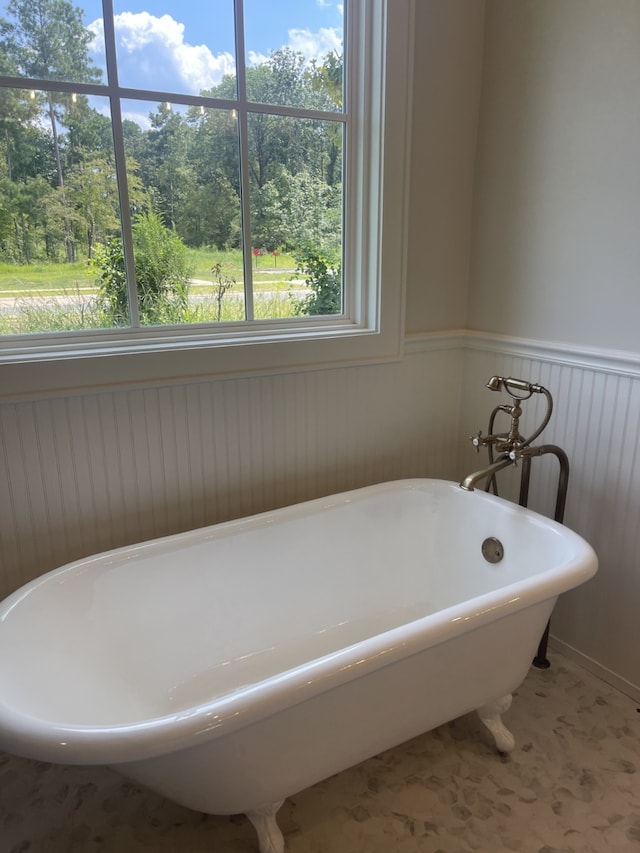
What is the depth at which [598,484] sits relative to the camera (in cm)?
175

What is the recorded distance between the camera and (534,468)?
1.94 metres

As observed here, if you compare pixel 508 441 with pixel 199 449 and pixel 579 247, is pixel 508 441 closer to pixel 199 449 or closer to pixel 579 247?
pixel 579 247

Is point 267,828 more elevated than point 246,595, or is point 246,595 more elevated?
point 246,595

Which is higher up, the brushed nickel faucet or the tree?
the tree

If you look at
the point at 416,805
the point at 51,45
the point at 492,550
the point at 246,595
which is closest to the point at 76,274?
the point at 51,45

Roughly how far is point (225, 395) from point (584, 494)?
1.12m

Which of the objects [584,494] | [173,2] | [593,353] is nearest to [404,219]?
[593,353]

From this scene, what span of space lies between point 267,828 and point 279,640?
0.50 meters

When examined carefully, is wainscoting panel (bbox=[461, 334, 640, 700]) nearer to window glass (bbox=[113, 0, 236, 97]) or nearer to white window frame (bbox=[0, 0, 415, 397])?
white window frame (bbox=[0, 0, 415, 397])

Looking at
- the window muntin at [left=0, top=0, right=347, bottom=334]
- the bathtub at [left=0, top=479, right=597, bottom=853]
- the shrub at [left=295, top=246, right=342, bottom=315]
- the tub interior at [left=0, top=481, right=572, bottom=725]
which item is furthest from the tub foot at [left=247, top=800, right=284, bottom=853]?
the shrub at [left=295, top=246, right=342, bottom=315]

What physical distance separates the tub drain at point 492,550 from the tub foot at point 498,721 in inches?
14.3

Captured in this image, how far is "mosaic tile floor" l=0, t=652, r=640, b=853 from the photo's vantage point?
129 cm

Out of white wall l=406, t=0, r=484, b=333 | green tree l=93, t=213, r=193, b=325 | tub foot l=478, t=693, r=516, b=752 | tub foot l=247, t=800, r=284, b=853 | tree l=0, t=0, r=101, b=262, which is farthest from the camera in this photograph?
white wall l=406, t=0, r=484, b=333

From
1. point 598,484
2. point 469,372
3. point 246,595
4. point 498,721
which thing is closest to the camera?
point 498,721
